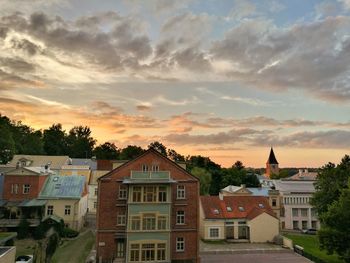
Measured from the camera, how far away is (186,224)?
3478cm

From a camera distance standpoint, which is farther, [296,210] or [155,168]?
[296,210]

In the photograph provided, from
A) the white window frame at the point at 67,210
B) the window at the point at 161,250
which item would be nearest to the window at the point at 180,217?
the window at the point at 161,250

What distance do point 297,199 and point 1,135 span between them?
5833 centimetres

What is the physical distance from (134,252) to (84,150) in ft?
309

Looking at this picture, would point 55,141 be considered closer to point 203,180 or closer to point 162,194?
point 203,180

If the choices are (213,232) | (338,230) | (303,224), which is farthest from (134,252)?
(303,224)

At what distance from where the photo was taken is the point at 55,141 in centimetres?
11825

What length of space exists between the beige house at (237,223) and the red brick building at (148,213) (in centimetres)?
1106

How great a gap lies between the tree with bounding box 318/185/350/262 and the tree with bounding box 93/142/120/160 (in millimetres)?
Answer: 86760

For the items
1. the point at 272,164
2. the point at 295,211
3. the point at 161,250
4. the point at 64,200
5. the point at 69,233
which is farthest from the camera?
the point at 272,164

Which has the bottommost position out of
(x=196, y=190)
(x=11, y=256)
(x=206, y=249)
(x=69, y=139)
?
(x=206, y=249)

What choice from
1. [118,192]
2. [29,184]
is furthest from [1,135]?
[118,192]

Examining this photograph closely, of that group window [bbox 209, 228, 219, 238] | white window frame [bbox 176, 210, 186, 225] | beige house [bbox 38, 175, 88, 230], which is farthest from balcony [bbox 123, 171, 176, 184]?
beige house [bbox 38, 175, 88, 230]

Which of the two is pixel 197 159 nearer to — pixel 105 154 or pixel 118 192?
pixel 105 154
